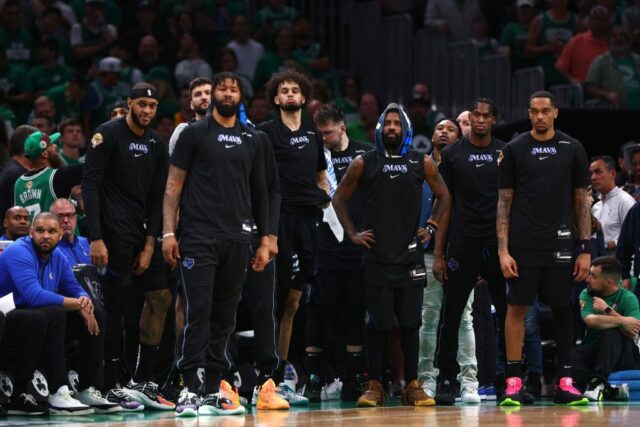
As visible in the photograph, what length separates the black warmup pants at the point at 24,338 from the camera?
977 cm

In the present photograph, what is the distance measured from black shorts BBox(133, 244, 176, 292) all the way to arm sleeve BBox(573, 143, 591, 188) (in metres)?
3.06

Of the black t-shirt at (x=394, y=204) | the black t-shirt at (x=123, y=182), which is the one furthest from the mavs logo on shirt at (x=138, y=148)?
the black t-shirt at (x=394, y=204)

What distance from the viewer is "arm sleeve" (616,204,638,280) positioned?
12005 millimetres

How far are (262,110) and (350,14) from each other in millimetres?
4094

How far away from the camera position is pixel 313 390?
11.2 metres

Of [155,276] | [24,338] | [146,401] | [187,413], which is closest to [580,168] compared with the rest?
[155,276]

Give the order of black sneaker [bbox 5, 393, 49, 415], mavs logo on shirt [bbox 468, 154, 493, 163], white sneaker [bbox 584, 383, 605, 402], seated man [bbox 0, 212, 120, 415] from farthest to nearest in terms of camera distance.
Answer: white sneaker [bbox 584, 383, 605, 402] → mavs logo on shirt [bbox 468, 154, 493, 163] → seated man [bbox 0, 212, 120, 415] → black sneaker [bbox 5, 393, 49, 415]

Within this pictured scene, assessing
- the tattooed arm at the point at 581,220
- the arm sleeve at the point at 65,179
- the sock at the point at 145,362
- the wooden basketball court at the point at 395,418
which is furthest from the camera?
the arm sleeve at the point at 65,179

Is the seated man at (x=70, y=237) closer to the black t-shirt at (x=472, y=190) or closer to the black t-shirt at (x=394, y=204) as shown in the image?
the black t-shirt at (x=394, y=204)

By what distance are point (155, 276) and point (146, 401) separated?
0.89m

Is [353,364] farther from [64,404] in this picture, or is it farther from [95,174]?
[95,174]

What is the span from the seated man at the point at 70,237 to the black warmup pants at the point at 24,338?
1006 mm

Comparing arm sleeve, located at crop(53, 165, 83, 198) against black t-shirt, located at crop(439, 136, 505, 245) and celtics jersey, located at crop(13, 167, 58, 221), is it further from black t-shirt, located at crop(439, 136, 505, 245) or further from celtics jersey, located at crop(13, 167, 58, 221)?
black t-shirt, located at crop(439, 136, 505, 245)

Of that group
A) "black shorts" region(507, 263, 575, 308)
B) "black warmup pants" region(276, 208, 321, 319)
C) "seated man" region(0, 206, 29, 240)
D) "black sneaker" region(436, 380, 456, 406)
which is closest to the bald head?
"seated man" region(0, 206, 29, 240)
